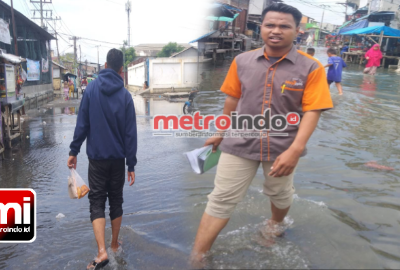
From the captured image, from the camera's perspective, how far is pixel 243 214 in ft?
10.4

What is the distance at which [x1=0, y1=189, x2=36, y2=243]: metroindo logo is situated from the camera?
3045 millimetres

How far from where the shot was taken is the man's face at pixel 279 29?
212 centimetres

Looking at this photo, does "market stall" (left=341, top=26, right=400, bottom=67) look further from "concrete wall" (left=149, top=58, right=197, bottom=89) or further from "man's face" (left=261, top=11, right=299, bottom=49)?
"man's face" (left=261, top=11, right=299, bottom=49)

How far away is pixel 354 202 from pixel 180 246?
74.3 inches

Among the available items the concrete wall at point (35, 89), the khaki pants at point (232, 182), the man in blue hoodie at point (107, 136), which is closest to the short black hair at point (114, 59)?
the man in blue hoodie at point (107, 136)

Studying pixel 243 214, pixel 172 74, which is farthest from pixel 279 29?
pixel 172 74

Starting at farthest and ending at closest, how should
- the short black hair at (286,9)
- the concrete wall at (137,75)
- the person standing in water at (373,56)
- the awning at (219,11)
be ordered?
the concrete wall at (137,75)
the awning at (219,11)
the person standing in water at (373,56)
the short black hair at (286,9)

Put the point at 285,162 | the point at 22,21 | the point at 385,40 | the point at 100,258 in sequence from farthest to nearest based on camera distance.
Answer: the point at 385,40, the point at 22,21, the point at 100,258, the point at 285,162

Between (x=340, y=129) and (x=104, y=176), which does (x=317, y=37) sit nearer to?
(x=340, y=129)

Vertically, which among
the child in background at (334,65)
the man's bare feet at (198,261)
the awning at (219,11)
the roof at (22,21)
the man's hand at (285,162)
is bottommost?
the man's bare feet at (198,261)

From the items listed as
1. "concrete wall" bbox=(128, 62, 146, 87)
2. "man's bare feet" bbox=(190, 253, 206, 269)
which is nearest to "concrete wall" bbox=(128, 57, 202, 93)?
"concrete wall" bbox=(128, 62, 146, 87)

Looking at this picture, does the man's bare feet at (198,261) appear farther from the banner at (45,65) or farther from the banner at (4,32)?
the banner at (45,65)

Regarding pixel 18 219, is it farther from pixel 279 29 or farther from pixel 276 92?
pixel 279 29

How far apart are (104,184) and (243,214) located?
1387 millimetres
